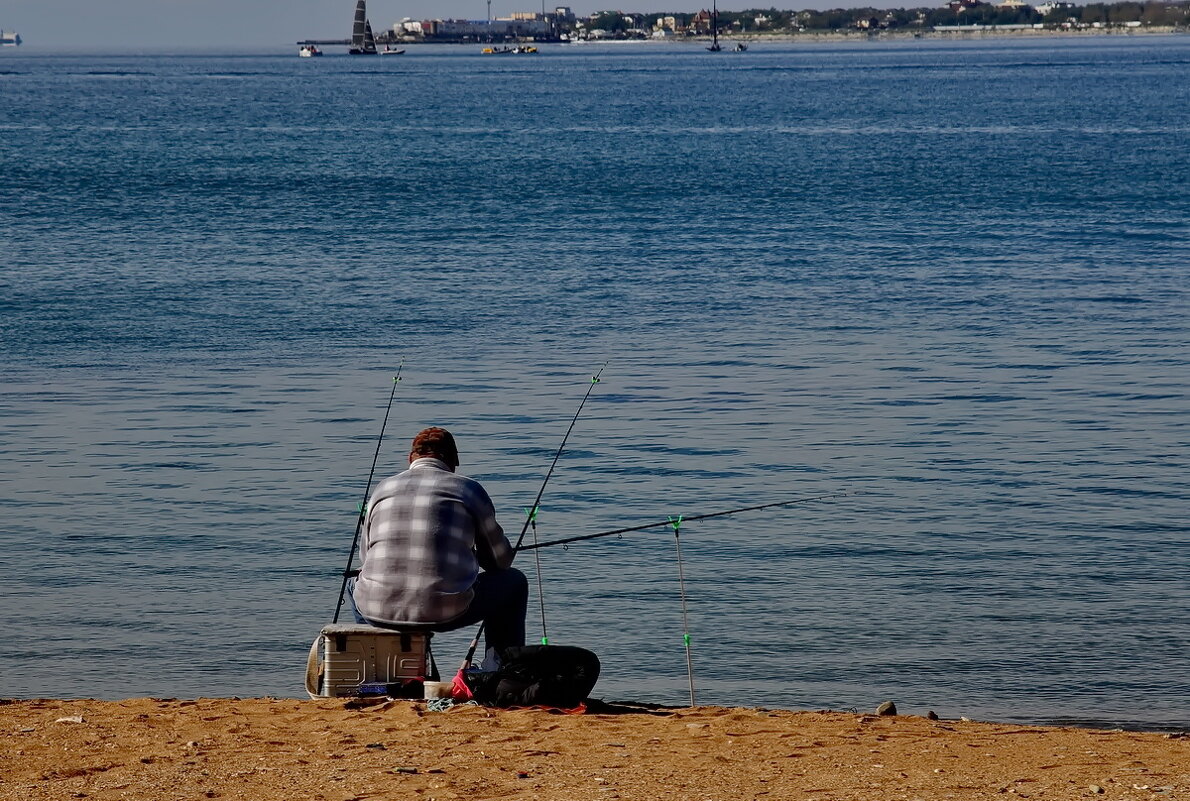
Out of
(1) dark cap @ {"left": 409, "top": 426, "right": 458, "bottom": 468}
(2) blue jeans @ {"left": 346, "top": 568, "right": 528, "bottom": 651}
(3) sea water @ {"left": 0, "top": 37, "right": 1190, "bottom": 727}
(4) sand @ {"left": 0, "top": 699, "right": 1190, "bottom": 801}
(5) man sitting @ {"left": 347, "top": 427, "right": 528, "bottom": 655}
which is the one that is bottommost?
(3) sea water @ {"left": 0, "top": 37, "right": 1190, "bottom": 727}

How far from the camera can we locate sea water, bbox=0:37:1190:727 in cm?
814

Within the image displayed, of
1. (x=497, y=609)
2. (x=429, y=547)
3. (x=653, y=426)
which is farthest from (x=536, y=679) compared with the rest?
(x=653, y=426)

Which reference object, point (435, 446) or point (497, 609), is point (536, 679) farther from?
point (435, 446)

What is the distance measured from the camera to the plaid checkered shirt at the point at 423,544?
621 centimetres

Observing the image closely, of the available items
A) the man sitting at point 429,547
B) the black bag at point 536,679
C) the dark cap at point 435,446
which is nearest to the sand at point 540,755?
the black bag at point 536,679

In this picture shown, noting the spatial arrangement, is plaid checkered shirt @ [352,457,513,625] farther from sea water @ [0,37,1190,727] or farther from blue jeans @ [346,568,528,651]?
sea water @ [0,37,1190,727]

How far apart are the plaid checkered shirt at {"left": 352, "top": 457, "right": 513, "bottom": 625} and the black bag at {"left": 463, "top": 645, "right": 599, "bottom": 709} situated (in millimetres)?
288

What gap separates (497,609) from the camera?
258 inches

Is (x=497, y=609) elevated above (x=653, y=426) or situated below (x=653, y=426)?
above

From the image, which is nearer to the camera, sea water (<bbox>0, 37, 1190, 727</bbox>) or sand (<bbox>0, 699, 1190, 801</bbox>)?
sand (<bbox>0, 699, 1190, 801</bbox>)

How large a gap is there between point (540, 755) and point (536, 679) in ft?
2.38

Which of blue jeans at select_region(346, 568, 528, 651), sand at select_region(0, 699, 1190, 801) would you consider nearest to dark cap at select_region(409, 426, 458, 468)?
blue jeans at select_region(346, 568, 528, 651)

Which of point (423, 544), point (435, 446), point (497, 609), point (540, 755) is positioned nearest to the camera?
point (540, 755)

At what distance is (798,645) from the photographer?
8.14m
